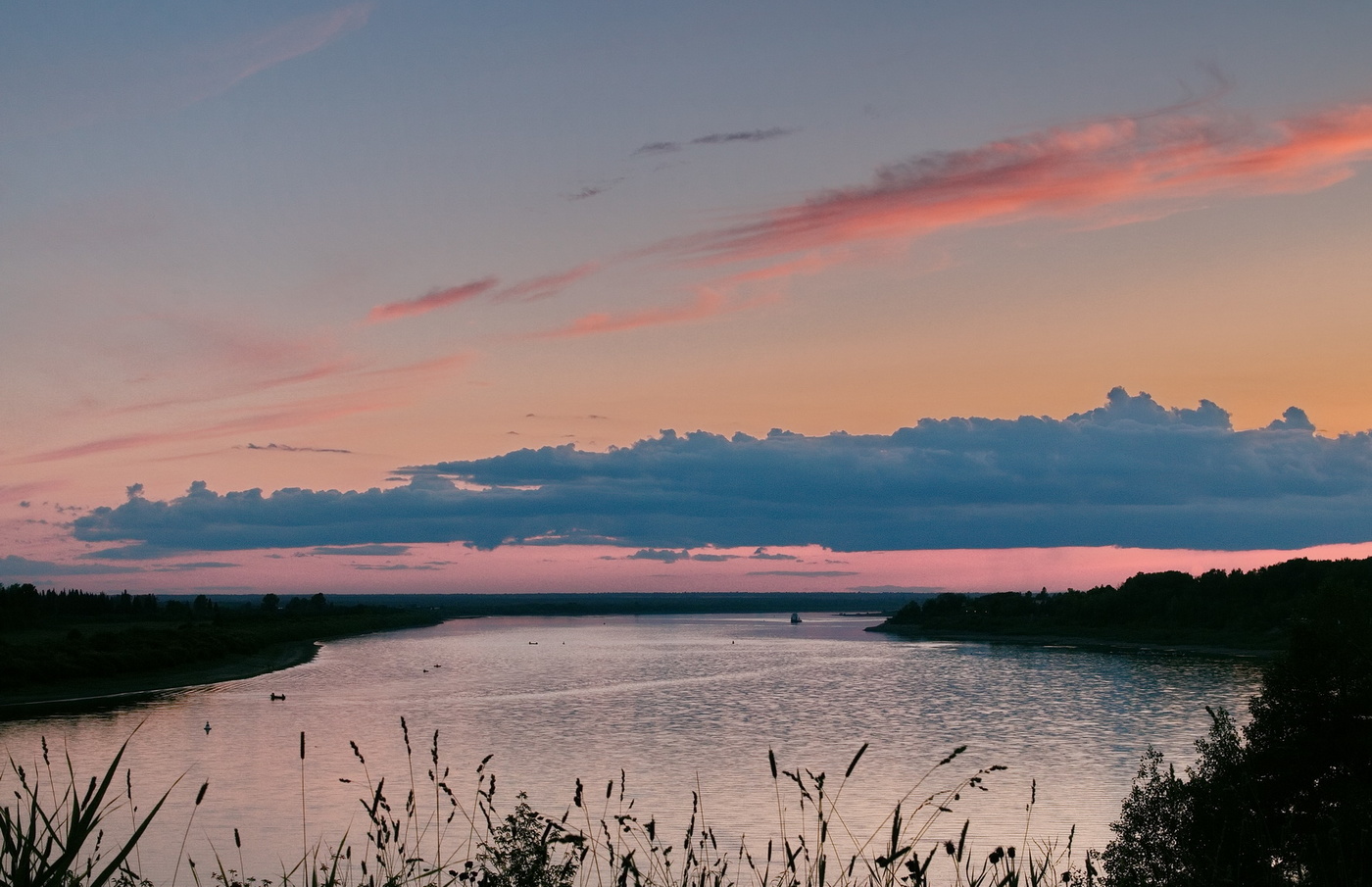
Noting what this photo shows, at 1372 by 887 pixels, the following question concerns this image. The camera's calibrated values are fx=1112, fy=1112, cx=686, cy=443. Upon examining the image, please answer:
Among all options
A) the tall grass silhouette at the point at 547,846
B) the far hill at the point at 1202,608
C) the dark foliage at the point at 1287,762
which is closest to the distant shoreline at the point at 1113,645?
the far hill at the point at 1202,608

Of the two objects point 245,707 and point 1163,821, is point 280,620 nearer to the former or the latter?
point 245,707

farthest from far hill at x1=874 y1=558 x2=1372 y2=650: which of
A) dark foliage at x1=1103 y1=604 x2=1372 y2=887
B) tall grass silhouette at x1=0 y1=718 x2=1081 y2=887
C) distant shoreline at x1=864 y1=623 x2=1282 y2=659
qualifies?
tall grass silhouette at x1=0 y1=718 x2=1081 y2=887

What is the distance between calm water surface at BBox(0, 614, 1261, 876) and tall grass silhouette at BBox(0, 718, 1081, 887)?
2.03m

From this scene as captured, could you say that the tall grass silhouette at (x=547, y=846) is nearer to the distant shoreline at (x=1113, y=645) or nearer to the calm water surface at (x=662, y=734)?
the calm water surface at (x=662, y=734)

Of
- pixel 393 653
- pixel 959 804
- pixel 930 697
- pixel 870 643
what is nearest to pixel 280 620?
pixel 393 653

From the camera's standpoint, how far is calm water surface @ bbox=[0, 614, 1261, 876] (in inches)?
1858

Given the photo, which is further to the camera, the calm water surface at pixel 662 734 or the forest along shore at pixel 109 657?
the forest along shore at pixel 109 657

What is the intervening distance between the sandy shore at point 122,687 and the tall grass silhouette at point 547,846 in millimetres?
35174

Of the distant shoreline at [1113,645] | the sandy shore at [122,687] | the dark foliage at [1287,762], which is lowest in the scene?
the distant shoreline at [1113,645]

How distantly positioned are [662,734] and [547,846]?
66.2 m

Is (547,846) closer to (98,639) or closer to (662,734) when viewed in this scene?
(662,734)

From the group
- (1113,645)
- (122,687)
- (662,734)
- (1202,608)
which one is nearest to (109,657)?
(122,687)

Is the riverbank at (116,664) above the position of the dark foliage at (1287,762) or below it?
below

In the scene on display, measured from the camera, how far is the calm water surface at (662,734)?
47188 mm
